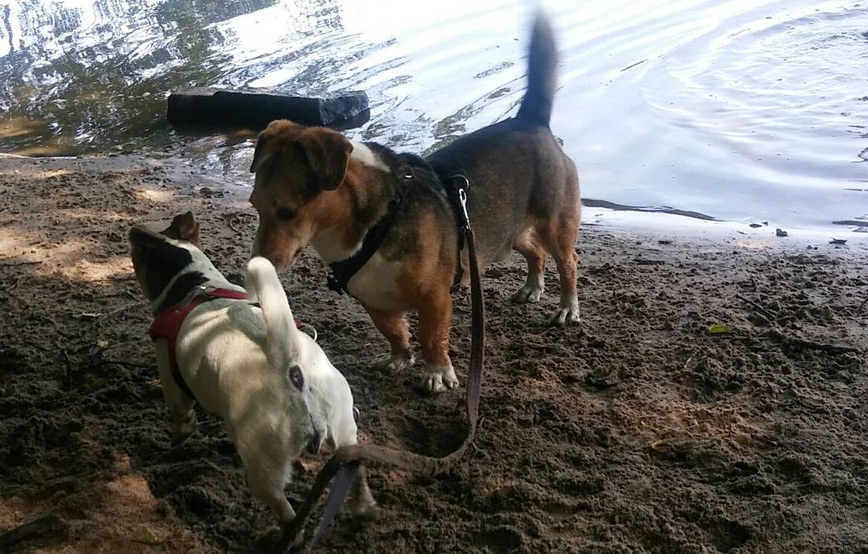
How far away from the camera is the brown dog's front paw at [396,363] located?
14.3 ft

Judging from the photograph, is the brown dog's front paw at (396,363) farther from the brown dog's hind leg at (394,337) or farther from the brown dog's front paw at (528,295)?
the brown dog's front paw at (528,295)

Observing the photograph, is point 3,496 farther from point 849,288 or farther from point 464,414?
point 849,288

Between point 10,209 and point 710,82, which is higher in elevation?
point 10,209

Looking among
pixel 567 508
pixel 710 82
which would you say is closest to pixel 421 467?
pixel 567 508

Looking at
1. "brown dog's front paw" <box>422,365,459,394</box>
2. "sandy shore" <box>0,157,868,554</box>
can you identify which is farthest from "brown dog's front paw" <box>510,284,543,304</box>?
"brown dog's front paw" <box>422,365,459,394</box>

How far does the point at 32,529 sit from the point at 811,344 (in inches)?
154

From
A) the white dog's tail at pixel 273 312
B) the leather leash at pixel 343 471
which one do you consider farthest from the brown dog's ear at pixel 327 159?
the leather leash at pixel 343 471

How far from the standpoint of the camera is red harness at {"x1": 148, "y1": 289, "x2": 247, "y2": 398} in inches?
127

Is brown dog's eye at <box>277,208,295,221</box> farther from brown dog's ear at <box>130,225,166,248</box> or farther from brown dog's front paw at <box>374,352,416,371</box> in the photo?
brown dog's front paw at <box>374,352,416,371</box>

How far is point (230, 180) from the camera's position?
8438 millimetres

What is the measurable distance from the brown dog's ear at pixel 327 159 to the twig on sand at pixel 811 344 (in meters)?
2.64

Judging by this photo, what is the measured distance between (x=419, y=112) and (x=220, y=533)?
7489 mm

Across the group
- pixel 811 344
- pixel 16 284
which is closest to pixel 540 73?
pixel 811 344

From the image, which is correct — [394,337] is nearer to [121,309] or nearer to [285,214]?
[285,214]
